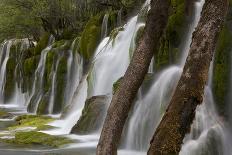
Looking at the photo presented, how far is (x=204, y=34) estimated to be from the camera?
24.6 feet

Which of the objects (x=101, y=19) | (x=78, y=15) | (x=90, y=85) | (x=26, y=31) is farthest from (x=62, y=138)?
(x=26, y=31)

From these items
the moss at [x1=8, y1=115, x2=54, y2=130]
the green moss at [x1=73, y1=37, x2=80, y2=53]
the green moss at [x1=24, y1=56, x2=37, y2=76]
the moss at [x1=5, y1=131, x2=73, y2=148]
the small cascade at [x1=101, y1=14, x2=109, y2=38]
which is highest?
the small cascade at [x1=101, y1=14, x2=109, y2=38]

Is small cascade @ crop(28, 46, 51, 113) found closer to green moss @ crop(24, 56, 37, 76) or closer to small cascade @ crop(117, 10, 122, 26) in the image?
green moss @ crop(24, 56, 37, 76)

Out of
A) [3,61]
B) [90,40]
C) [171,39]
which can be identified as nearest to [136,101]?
[171,39]

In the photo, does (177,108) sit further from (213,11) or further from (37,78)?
(37,78)

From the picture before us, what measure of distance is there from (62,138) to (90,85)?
568cm

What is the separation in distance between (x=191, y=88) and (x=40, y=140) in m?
10.9

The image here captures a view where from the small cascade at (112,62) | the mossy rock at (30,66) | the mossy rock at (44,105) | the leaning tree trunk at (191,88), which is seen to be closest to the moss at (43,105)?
the mossy rock at (44,105)

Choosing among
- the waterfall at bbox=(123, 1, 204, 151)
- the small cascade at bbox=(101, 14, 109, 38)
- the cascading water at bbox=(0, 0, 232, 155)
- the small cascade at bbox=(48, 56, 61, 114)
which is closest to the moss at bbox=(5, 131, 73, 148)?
the cascading water at bbox=(0, 0, 232, 155)

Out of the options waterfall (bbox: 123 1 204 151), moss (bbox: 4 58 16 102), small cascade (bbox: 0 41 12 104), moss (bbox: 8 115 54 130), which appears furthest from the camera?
small cascade (bbox: 0 41 12 104)

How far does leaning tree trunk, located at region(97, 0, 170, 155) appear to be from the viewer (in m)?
7.89

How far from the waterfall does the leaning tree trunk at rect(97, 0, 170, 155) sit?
704cm

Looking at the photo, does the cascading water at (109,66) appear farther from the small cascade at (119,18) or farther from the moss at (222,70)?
the moss at (222,70)

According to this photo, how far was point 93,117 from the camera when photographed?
62.9ft
